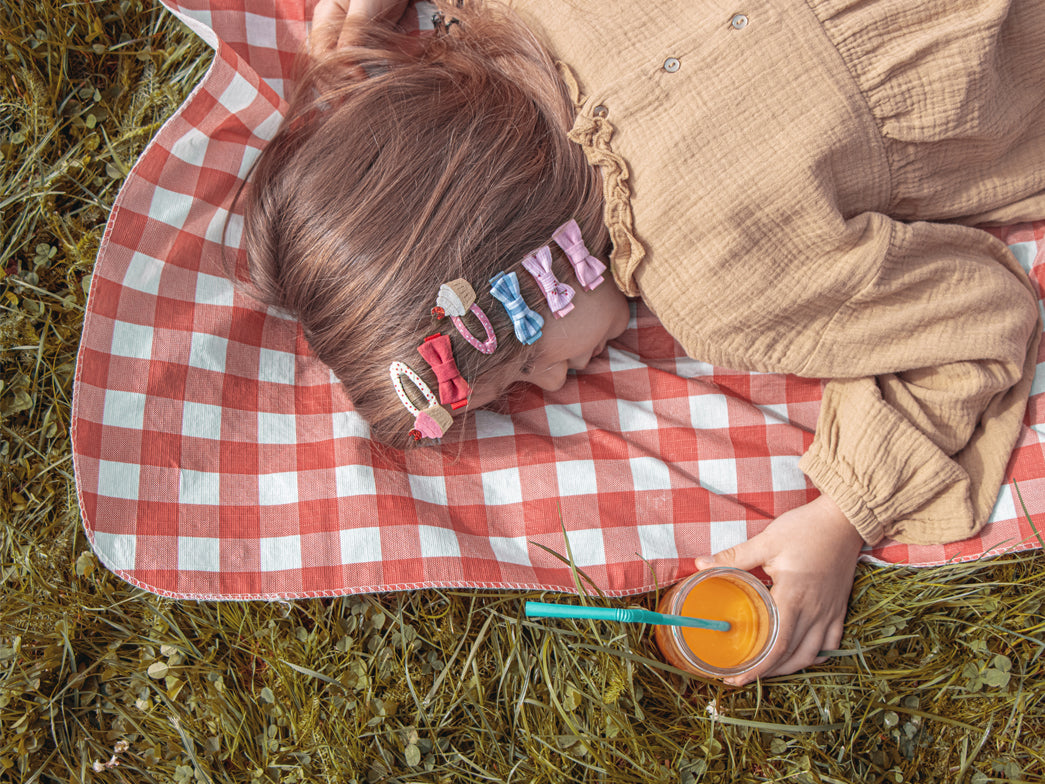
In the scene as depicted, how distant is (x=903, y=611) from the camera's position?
5.82ft

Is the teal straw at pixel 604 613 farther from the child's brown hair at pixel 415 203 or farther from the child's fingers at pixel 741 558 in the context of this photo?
the child's brown hair at pixel 415 203

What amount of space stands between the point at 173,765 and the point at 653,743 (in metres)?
1.10

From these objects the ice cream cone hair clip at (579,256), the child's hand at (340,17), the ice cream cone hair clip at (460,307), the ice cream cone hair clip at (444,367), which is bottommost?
the ice cream cone hair clip at (444,367)

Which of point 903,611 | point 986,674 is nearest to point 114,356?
point 903,611

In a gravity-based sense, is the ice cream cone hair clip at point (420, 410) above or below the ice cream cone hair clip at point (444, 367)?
below

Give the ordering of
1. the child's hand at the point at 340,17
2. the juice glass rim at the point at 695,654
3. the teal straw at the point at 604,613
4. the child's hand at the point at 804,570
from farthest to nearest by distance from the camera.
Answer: the child's hand at the point at 340,17 → the child's hand at the point at 804,570 → the juice glass rim at the point at 695,654 → the teal straw at the point at 604,613

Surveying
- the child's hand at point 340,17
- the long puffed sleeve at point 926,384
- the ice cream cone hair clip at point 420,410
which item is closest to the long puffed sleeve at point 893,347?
the long puffed sleeve at point 926,384

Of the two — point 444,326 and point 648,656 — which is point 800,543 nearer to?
point 648,656

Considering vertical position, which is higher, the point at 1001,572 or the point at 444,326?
the point at 444,326

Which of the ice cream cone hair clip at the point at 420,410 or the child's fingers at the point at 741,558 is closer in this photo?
the ice cream cone hair clip at the point at 420,410

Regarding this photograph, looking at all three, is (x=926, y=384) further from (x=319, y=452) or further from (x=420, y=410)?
(x=319, y=452)

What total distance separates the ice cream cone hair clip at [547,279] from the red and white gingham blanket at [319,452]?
452 mm

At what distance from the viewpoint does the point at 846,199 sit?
5.24 feet

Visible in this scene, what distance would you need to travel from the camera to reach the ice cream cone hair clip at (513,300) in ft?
4.86
